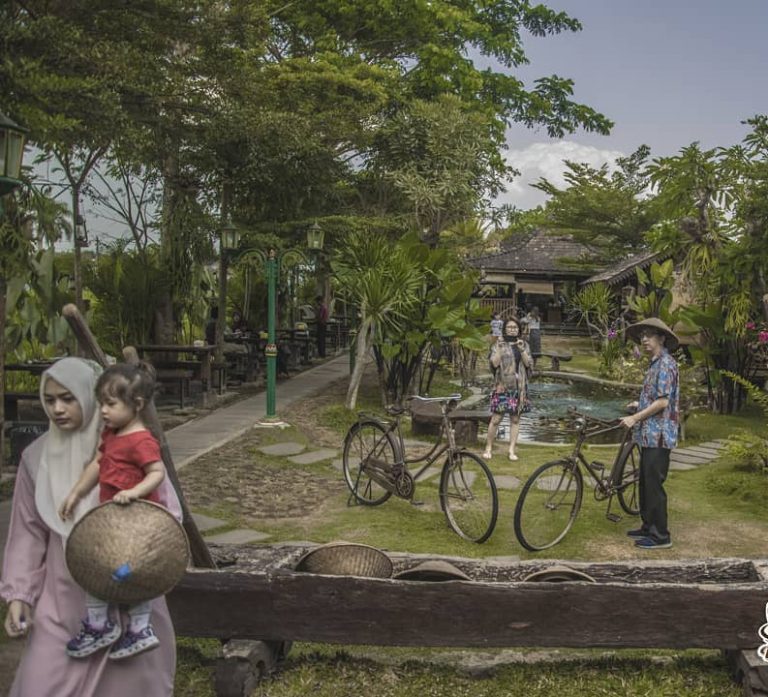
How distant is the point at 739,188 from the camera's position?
11.8 metres

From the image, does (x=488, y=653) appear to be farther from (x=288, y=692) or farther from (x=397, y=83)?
(x=397, y=83)

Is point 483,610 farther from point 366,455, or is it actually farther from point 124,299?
point 124,299

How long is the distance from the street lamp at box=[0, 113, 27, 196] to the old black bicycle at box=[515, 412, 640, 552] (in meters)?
3.79

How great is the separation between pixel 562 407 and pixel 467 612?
10648 millimetres

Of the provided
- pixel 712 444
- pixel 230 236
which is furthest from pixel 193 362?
pixel 712 444

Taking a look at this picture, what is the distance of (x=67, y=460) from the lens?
261 cm

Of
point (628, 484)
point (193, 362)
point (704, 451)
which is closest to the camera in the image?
point (628, 484)

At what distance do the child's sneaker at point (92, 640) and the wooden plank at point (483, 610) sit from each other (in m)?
1.23

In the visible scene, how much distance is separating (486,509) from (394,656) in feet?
9.20

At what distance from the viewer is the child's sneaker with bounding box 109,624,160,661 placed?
101 inches

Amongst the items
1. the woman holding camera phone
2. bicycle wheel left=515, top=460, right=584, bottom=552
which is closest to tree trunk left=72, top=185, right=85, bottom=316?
the woman holding camera phone

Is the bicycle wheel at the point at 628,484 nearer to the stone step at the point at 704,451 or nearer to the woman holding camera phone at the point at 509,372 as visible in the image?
the woman holding camera phone at the point at 509,372

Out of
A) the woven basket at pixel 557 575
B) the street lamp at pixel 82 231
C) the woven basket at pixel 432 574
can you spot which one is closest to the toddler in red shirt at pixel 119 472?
the woven basket at pixel 432 574

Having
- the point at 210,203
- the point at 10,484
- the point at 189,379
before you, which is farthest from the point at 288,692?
the point at 210,203
